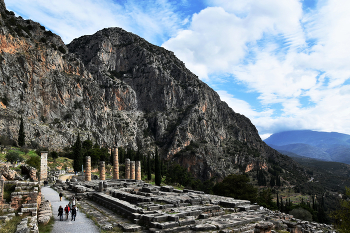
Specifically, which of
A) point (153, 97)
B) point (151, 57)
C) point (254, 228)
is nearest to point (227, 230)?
point (254, 228)

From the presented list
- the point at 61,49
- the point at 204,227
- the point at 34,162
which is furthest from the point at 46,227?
the point at 61,49

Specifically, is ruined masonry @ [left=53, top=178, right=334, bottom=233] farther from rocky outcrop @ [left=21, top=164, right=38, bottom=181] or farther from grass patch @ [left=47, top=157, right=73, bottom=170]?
grass patch @ [left=47, top=157, right=73, bottom=170]

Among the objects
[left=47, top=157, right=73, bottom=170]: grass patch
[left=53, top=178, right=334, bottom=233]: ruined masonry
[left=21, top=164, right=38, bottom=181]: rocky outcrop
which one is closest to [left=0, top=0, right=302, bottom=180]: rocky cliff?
[left=47, top=157, right=73, bottom=170]: grass patch

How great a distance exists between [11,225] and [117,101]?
4233 inches

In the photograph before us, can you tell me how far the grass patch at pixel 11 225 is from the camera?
8554 millimetres

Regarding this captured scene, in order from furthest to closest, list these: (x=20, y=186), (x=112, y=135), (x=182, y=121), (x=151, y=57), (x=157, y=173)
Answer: (x=151, y=57), (x=182, y=121), (x=112, y=135), (x=157, y=173), (x=20, y=186)

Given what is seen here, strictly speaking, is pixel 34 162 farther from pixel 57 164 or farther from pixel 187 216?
pixel 187 216

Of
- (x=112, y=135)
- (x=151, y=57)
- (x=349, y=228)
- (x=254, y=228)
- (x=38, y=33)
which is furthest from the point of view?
(x=151, y=57)

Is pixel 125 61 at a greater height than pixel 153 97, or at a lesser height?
greater

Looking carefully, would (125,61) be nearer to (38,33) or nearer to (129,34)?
(129,34)

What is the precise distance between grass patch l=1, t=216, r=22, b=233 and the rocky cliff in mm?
56350

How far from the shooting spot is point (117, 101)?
11394 centimetres

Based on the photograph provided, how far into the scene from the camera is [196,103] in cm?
12262

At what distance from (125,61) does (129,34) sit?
64.9 ft
